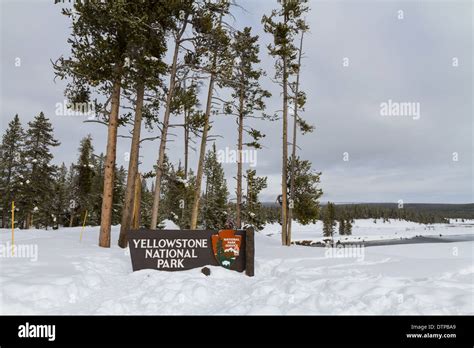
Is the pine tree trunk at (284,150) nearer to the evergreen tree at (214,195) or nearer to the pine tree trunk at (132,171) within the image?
the pine tree trunk at (132,171)

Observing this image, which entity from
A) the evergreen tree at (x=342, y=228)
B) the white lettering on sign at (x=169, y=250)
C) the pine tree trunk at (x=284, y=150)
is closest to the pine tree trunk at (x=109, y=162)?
the white lettering on sign at (x=169, y=250)

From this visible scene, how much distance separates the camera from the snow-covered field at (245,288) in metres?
4.95

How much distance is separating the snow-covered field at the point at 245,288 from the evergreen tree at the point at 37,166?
84.4ft

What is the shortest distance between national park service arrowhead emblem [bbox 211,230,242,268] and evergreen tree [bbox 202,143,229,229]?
20.5m

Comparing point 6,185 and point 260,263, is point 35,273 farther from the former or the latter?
point 6,185

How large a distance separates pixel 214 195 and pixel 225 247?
27.3 m

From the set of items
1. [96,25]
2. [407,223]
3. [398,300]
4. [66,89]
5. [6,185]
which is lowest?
[407,223]
